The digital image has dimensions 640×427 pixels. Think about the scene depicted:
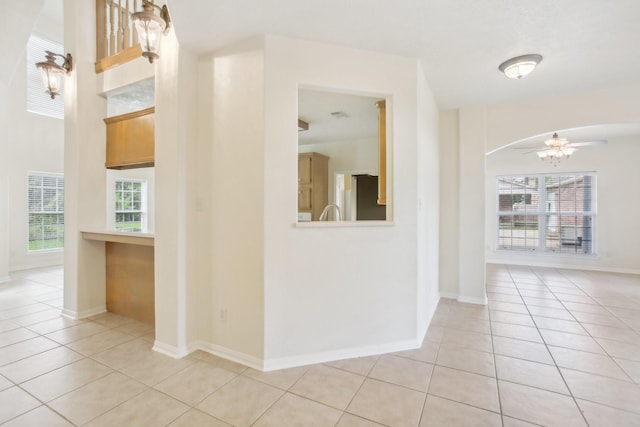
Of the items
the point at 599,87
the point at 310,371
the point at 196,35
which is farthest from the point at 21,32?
the point at 599,87

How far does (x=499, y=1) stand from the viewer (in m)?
1.95

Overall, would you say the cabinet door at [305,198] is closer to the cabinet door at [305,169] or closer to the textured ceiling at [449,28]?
the cabinet door at [305,169]

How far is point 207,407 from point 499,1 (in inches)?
128

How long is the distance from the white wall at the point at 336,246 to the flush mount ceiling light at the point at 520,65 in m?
0.82

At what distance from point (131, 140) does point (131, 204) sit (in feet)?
16.8

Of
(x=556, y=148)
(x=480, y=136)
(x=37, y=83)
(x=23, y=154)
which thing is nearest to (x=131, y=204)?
(x=23, y=154)

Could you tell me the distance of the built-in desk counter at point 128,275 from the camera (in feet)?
10.4

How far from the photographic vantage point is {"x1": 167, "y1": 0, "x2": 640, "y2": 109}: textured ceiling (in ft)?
6.53

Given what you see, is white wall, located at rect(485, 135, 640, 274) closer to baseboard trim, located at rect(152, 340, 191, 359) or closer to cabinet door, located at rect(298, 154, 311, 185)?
cabinet door, located at rect(298, 154, 311, 185)

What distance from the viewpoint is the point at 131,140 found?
10.5 feet

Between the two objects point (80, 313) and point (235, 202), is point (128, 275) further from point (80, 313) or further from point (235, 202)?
point (235, 202)

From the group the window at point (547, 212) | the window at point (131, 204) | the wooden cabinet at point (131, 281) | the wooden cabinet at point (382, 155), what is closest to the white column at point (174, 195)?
the wooden cabinet at point (131, 281)

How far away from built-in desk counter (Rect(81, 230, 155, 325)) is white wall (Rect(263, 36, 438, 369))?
167cm

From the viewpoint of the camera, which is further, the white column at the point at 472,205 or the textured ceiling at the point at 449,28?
the white column at the point at 472,205
